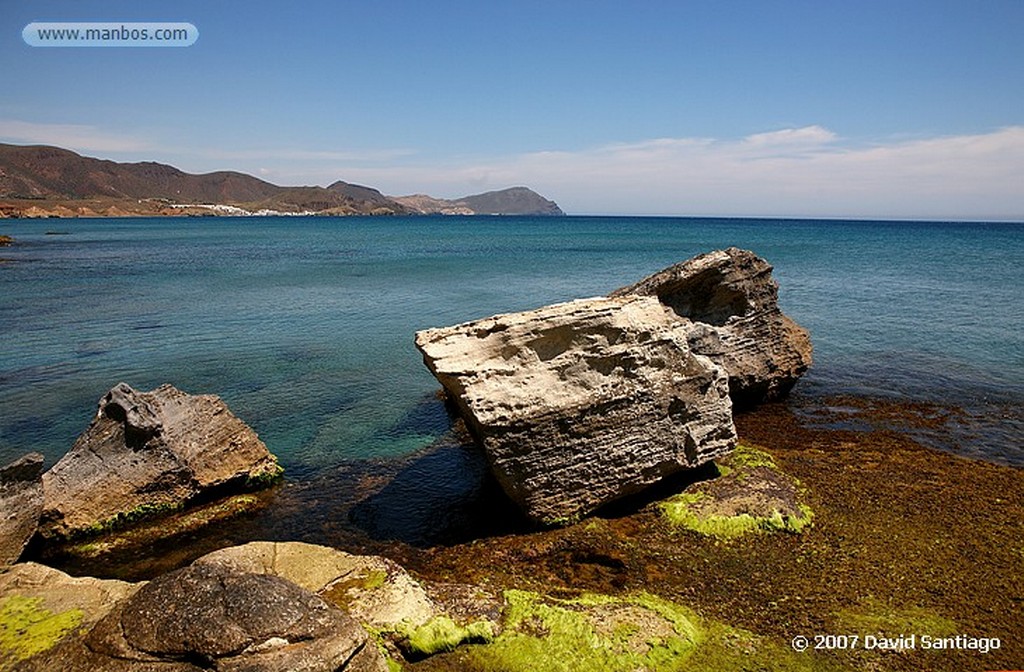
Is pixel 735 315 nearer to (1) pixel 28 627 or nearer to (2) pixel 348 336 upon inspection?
(1) pixel 28 627

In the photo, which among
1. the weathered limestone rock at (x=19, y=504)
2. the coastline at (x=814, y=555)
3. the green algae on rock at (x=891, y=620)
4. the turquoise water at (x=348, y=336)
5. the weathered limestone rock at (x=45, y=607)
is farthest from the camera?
the turquoise water at (x=348, y=336)

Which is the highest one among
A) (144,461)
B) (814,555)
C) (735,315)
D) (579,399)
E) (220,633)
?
(735,315)

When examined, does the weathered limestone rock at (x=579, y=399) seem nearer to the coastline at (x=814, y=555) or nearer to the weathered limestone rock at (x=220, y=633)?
the coastline at (x=814, y=555)

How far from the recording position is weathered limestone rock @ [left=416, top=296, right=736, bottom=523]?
11867 millimetres

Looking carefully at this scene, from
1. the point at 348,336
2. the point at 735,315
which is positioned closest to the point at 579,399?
the point at 735,315

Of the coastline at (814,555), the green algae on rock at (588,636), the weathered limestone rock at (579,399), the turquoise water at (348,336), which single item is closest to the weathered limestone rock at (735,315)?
the turquoise water at (348,336)

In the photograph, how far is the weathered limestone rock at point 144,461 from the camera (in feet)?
41.9

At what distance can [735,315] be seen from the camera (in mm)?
19031

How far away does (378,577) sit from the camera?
925 cm

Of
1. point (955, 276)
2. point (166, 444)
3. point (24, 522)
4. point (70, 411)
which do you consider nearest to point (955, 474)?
point (166, 444)

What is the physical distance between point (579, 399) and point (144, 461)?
32.5ft

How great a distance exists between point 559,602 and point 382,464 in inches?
317

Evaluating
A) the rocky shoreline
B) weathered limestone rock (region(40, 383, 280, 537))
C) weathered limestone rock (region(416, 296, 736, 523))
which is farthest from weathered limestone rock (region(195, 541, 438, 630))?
weathered limestone rock (region(40, 383, 280, 537))

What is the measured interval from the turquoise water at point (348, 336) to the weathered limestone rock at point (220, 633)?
8726mm
